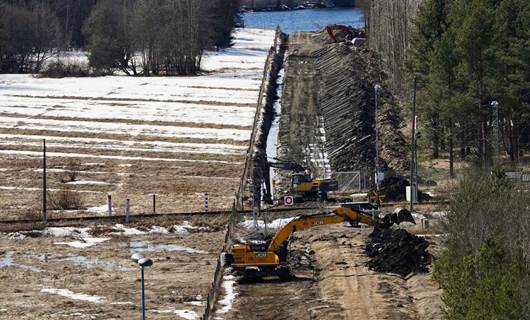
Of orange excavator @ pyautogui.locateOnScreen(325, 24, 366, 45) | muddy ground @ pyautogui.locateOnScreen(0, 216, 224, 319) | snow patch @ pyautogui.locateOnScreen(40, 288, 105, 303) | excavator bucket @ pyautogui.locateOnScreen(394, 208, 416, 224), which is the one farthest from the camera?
orange excavator @ pyautogui.locateOnScreen(325, 24, 366, 45)

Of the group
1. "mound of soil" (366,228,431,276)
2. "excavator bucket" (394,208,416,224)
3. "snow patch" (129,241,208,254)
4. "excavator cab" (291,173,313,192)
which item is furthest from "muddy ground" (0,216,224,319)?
"excavator bucket" (394,208,416,224)

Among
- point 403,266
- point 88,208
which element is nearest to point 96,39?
point 88,208

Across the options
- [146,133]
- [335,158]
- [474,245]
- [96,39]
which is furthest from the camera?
[96,39]

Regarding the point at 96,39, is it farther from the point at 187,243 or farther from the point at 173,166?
the point at 187,243

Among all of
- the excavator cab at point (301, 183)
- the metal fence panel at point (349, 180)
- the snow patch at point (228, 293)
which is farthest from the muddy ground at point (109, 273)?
the metal fence panel at point (349, 180)

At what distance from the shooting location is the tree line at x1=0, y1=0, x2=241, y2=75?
101750 millimetres

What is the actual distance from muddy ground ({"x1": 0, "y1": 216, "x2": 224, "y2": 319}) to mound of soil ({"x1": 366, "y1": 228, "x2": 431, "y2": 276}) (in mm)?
4474

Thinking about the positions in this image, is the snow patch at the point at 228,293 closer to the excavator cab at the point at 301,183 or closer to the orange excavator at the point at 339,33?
the excavator cab at the point at 301,183

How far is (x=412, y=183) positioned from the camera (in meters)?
43.2

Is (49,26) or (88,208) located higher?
(49,26)

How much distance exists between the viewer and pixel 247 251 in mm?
33219

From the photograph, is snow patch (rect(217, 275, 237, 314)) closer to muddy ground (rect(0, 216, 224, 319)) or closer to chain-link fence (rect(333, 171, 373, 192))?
muddy ground (rect(0, 216, 224, 319))

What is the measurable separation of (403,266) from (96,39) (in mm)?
72824

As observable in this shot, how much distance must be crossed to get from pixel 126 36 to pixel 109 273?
70.0 m
